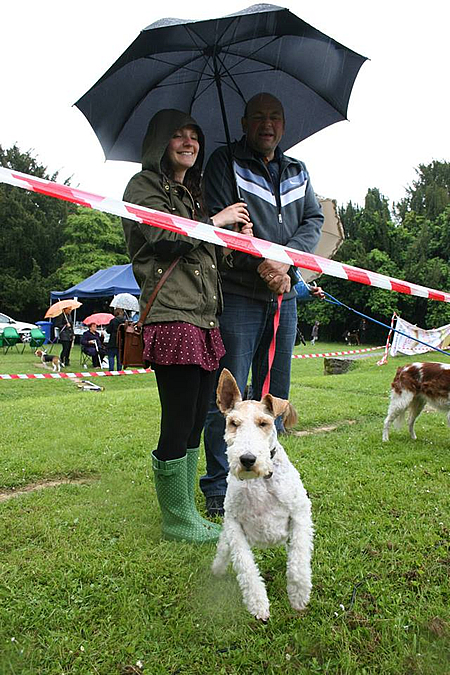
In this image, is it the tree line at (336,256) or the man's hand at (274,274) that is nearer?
the man's hand at (274,274)

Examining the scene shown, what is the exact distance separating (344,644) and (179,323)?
1604 millimetres

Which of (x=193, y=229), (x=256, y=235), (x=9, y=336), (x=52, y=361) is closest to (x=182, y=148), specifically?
(x=193, y=229)

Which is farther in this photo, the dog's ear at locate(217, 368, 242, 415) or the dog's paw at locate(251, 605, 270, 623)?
the dog's ear at locate(217, 368, 242, 415)

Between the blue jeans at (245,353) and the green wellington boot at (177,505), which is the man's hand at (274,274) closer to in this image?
the blue jeans at (245,353)

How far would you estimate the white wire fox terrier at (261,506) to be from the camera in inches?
81.2

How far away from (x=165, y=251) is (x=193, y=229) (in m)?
0.21

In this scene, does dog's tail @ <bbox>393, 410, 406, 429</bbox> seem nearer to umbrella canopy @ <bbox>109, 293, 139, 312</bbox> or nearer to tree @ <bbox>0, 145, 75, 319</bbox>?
umbrella canopy @ <bbox>109, 293, 139, 312</bbox>

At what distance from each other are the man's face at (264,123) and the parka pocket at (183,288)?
107cm

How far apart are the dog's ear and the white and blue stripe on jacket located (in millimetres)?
1312

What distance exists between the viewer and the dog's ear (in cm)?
228

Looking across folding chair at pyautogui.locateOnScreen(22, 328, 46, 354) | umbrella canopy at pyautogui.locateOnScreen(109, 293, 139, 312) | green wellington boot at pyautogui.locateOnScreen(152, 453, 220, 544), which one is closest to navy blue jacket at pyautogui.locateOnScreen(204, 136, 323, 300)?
green wellington boot at pyautogui.locateOnScreen(152, 453, 220, 544)

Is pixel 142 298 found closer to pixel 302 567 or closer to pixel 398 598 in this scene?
pixel 302 567

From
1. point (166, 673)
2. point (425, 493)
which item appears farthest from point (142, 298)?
point (425, 493)

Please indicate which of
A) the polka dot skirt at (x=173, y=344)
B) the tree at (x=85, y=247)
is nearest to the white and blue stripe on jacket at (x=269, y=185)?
the polka dot skirt at (x=173, y=344)
